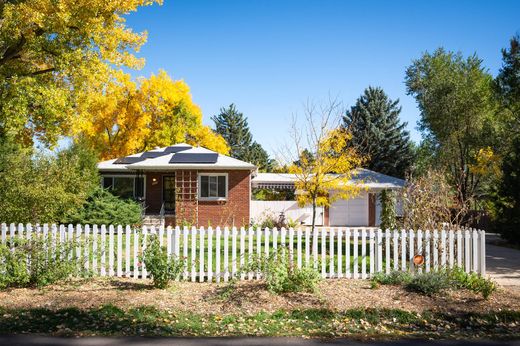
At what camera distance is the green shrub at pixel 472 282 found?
8.42 m

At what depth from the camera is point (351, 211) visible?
1097 inches

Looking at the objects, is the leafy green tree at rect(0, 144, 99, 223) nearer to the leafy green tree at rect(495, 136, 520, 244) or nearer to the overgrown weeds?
the overgrown weeds

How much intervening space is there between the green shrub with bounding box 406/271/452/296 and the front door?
18.8m

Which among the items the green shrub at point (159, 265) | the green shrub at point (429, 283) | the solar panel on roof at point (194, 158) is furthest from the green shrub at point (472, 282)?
the solar panel on roof at point (194, 158)

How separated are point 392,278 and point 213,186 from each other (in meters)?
15.0

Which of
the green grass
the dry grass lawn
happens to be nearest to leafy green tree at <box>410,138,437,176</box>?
the dry grass lawn

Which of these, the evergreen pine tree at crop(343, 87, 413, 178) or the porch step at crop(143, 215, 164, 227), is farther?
the evergreen pine tree at crop(343, 87, 413, 178)

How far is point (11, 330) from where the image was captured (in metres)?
6.35

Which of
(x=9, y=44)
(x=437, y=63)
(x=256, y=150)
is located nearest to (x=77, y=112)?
(x=9, y=44)

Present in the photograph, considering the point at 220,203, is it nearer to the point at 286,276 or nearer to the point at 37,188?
the point at 37,188

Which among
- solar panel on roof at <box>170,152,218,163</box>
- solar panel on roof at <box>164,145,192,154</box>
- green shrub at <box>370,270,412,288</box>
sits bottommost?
green shrub at <box>370,270,412,288</box>

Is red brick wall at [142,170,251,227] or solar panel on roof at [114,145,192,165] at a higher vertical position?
solar panel on roof at [114,145,192,165]

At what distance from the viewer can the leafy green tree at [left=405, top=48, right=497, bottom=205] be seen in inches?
1171

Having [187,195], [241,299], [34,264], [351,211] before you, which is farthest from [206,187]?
[241,299]
